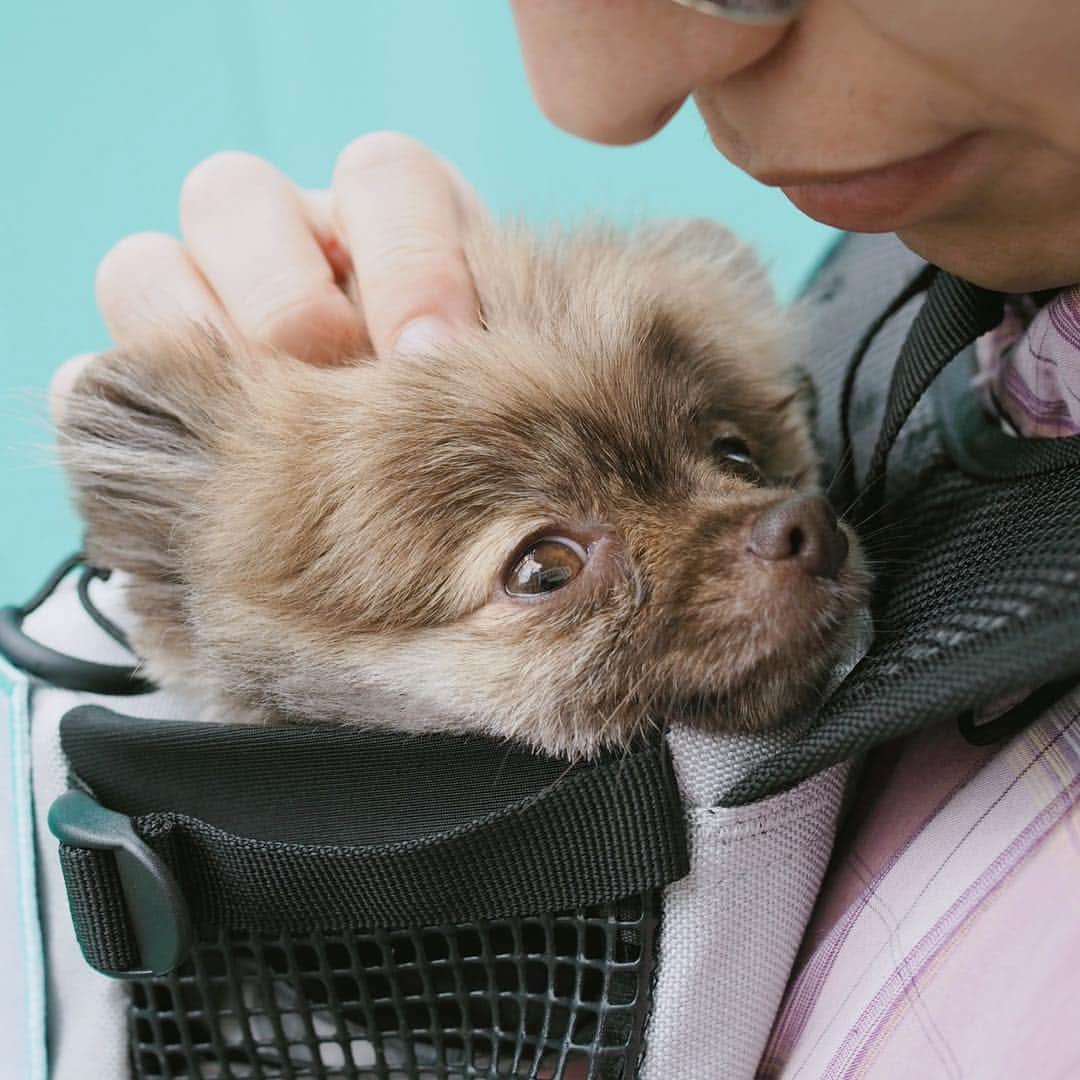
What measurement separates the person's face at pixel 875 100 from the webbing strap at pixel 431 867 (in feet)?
1.49

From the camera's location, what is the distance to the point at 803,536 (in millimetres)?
1055

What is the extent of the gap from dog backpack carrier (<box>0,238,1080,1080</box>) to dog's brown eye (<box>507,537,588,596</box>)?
0.18 m

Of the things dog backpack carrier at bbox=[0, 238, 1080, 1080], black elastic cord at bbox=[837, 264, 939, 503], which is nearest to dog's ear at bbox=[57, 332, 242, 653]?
dog backpack carrier at bbox=[0, 238, 1080, 1080]

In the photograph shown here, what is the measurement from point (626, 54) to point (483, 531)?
494 millimetres

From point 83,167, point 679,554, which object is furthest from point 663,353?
point 83,167

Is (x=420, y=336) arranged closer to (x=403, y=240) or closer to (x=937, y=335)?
(x=403, y=240)

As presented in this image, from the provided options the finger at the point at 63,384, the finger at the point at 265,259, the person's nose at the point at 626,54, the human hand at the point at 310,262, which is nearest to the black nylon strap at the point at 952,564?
the person's nose at the point at 626,54

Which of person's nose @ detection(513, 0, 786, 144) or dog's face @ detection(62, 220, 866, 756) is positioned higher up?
person's nose @ detection(513, 0, 786, 144)

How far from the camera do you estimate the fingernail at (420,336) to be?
4.08ft

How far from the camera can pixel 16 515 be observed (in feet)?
7.23

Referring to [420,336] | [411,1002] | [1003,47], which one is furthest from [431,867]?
[1003,47]

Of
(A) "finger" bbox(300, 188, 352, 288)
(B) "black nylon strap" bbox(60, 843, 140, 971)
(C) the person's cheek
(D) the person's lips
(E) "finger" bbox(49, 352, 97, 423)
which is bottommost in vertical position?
(B) "black nylon strap" bbox(60, 843, 140, 971)

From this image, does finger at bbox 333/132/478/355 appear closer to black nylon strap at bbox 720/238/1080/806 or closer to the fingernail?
the fingernail

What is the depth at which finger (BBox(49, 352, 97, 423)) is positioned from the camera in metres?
1.40
